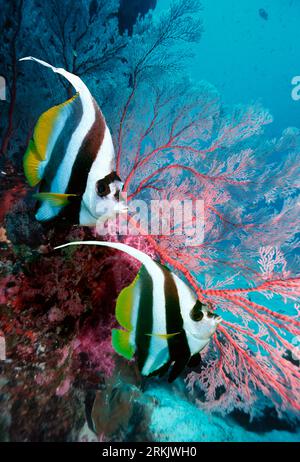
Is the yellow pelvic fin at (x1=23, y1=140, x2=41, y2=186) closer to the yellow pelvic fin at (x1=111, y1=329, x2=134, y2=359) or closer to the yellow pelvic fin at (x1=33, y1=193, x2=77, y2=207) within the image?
the yellow pelvic fin at (x1=33, y1=193, x2=77, y2=207)

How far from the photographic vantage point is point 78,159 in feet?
3.57

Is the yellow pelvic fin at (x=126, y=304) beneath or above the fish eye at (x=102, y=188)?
beneath

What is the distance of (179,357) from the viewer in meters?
1.27

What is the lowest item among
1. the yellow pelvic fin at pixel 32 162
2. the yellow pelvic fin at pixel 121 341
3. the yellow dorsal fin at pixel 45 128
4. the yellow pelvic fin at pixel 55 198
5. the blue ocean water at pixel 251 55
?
the yellow pelvic fin at pixel 121 341

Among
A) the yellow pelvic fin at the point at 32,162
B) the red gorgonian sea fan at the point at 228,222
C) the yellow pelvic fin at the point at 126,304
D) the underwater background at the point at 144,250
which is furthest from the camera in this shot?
the red gorgonian sea fan at the point at 228,222

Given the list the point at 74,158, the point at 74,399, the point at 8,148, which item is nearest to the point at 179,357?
the point at 74,158

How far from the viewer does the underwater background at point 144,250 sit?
2.29 meters

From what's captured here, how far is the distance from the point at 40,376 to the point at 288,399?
245 centimetres

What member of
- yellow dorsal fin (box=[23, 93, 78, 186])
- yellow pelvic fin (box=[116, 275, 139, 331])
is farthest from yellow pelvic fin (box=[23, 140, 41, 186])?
yellow pelvic fin (box=[116, 275, 139, 331])

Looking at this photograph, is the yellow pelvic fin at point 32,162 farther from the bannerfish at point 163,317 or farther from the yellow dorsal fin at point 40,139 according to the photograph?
the bannerfish at point 163,317

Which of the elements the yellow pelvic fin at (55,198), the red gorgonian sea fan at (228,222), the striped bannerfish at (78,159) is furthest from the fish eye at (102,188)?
the red gorgonian sea fan at (228,222)

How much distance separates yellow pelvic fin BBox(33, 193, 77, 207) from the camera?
1.05 m

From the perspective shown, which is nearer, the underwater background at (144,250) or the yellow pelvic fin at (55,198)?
the yellow pelvic fin at (55,198)

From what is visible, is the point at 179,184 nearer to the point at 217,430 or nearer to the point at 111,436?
the point at 111,436
